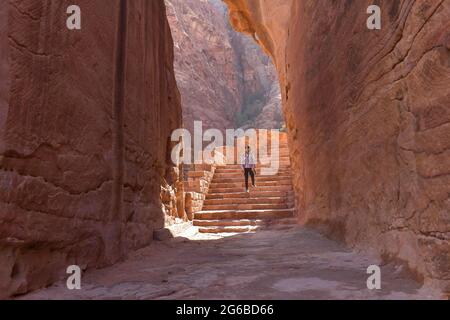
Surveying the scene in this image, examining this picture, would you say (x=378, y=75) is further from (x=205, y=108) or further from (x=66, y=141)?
(x=205, y=108)

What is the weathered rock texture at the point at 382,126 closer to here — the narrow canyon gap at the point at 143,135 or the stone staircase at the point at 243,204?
the narrow canyon gap at the point at 143,135

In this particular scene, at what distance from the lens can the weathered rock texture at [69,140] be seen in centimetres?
210

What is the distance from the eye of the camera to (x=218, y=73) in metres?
35.3

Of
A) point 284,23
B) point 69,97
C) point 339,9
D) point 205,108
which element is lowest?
point 69,97

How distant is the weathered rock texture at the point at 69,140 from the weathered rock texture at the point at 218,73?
2637cm

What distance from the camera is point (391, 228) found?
112 inches

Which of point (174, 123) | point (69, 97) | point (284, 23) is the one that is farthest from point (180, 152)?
point (69, 97)

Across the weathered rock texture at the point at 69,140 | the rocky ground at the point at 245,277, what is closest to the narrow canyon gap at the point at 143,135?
the weathered rock texture at the point at 69,140

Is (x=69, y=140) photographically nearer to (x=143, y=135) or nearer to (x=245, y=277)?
(x=245, y=277)

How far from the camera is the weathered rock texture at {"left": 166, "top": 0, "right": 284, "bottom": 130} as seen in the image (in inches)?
1245

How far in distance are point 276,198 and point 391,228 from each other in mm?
6714

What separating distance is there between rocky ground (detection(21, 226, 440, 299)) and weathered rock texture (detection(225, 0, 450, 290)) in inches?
10.0

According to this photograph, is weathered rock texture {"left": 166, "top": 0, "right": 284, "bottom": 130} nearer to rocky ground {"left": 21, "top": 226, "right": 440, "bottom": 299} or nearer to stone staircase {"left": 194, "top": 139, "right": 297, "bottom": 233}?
stone staircase {"left": 194, "top": 139, "right": 297, "bottom": 233}

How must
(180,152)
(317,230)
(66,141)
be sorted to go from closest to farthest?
1. (66,141)
2. (317,230)
3. (180,152)
